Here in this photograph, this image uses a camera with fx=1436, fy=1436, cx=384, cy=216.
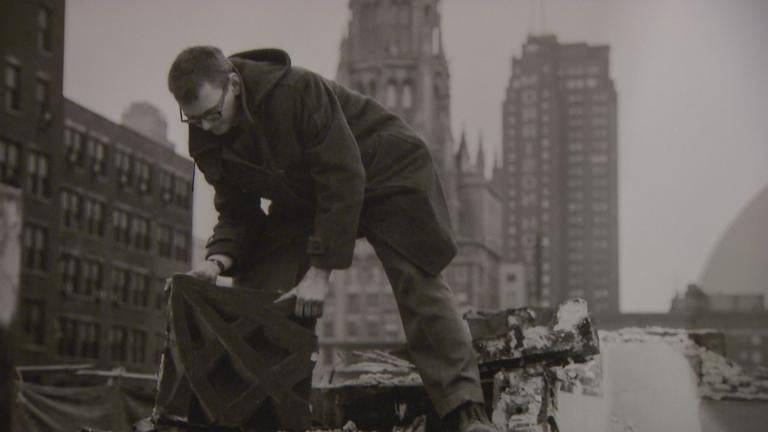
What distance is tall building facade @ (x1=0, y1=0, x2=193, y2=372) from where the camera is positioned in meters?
33.0

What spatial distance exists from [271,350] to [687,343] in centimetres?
350

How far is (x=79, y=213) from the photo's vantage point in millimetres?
41750

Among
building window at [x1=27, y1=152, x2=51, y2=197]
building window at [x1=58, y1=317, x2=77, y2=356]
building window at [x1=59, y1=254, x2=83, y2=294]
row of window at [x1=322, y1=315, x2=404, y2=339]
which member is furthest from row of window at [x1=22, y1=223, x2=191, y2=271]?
row of window at [x1=322, y1=315, x2=404, y2=339]

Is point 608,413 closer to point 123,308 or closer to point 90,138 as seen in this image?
point 90,138

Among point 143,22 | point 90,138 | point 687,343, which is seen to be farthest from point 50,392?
point 90,138

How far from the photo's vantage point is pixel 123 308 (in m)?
45.5

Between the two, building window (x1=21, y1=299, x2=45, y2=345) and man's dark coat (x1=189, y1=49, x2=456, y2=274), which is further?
building window (x1=21, y1=299, x2=45, y2=345)

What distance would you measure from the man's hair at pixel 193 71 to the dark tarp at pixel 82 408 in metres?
6.74

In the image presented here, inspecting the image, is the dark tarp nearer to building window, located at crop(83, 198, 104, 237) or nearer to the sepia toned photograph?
the sepia toned photograph

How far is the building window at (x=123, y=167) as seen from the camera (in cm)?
4456

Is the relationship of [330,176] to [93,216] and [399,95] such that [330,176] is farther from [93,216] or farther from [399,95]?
[399,95]

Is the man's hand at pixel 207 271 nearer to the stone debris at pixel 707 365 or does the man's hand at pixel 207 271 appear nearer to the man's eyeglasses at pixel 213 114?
the man's eyeglasses at pixel 213 114

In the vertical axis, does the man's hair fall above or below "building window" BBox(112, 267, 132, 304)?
below

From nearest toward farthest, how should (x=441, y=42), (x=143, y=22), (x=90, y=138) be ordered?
1. (x=143, y=22)
2. (x=90, y=138)
3. (x=441, y=42)
